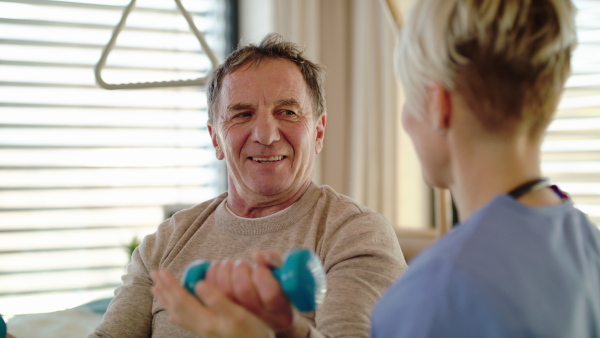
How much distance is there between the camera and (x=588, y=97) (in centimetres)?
233

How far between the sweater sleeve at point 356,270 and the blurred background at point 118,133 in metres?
1.47

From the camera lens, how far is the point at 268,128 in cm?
155

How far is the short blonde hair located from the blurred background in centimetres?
203

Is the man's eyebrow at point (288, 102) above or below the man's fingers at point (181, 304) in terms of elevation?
above

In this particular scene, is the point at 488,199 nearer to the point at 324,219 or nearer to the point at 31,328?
the point at 324,219

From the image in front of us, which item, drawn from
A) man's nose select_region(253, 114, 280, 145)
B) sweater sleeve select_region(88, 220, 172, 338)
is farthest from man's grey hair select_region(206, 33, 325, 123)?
sweater sleeve select_region(88, 220, 172, 338)

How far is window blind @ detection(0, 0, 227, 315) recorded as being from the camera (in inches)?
116

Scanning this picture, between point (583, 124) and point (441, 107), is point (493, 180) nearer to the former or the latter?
point (441, 107)

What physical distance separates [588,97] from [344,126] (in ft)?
3.61

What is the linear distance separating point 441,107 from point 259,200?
0.87m

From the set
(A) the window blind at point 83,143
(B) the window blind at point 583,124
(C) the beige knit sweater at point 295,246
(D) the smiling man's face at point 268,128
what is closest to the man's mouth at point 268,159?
(D) the smiling man's face at point 268,128

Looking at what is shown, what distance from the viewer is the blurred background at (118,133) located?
2893mm

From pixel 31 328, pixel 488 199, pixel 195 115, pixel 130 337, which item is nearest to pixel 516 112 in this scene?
pixel 488 199

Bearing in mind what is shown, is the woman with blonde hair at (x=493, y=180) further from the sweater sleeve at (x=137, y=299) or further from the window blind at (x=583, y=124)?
the window blind at (x=583, y=124)
